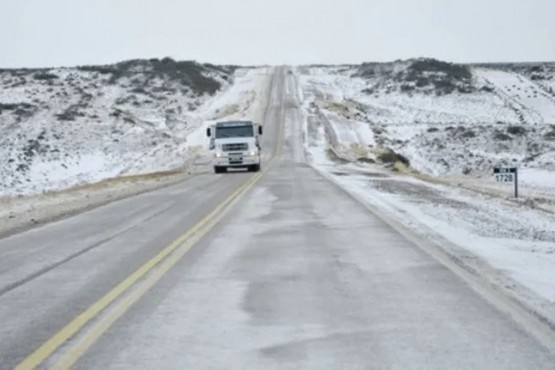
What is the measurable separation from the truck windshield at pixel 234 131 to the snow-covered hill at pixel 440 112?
13.2m

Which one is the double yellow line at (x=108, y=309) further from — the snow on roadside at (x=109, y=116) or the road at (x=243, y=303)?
the snow on roadside at (x=109, y=116)

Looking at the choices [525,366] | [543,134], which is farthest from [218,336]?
[543,134]

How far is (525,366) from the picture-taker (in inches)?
252

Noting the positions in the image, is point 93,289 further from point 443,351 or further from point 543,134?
point 543,134

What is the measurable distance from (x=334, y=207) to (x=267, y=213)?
2.12 metres

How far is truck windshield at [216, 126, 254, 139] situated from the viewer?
1783 inches

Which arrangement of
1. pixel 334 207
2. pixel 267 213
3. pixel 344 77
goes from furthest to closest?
pixel 344 77 < pixel 334 207 < pixel 267 213

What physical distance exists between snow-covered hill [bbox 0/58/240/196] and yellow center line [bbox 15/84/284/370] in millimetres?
33002

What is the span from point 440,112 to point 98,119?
32302 millimetres

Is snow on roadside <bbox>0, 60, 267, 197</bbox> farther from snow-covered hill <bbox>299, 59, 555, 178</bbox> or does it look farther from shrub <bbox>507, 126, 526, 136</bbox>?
shrub <bbox>507, 126, 526, 136</bbox>

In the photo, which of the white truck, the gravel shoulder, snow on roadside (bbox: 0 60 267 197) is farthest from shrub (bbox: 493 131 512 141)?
the gravel shoulder

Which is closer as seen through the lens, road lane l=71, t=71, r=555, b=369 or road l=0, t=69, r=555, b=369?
road lane l=71, t=71, r=555, b=369

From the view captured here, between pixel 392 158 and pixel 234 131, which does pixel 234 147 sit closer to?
pixel 234 131

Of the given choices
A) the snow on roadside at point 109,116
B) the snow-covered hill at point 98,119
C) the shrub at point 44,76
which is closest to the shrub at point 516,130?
the snow on roadside at point 109,116
